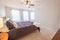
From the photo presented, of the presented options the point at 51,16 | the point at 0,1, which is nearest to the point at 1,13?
the point at 0,1

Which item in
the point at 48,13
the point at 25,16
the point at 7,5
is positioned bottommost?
the point at 25,16

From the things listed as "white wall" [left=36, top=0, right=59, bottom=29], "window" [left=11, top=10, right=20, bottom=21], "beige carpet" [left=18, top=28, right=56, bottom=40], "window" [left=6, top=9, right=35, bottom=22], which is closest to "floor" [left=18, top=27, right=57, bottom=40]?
"beige carpet" [left=18, top=28, right=56, bottom=40]

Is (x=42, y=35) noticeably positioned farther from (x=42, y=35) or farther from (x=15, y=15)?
(x=15, y=15)

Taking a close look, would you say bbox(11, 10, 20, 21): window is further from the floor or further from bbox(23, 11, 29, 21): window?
the floor

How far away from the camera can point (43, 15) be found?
17.3 feet

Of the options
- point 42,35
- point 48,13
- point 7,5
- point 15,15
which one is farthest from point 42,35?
point 7,5

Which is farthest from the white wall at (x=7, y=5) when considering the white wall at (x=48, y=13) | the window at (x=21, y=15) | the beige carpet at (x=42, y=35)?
the beige carpet at (x=42, y=35)

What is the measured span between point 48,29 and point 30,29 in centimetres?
129

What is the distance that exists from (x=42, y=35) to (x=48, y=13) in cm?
130

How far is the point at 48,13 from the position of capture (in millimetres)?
5066

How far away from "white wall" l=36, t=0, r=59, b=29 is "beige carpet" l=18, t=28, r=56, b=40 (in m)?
0.33

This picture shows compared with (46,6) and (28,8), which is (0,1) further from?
(46,6)

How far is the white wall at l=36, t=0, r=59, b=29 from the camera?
4.79 metres

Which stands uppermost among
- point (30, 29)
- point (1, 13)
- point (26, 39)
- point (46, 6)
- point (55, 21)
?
point (46, 6)
